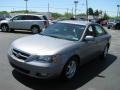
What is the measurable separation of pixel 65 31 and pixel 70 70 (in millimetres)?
1444

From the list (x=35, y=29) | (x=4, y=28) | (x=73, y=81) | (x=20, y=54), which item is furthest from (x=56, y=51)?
(x=4, y=28)

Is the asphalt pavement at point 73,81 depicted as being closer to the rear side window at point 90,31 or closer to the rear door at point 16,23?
the rear side window at point 90,31

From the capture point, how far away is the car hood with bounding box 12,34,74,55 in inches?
Result: 222

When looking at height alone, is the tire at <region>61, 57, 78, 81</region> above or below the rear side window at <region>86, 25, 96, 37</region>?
below

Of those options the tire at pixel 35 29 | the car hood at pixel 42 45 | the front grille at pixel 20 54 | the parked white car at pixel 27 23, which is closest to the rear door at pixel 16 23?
the parked white car at pixel 27 23

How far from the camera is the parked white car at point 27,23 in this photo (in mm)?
20938

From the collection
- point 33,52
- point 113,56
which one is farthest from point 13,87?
point 113,56

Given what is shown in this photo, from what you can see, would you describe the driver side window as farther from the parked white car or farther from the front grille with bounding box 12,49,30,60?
the parked white car

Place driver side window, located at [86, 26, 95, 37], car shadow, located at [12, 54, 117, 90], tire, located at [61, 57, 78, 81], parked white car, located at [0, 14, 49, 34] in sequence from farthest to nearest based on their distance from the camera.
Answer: parked white car, located at [0, 14, 49, 34]
driver side window, located at [86, 26, 95, 37]
tire, located at [61, 57, 78, 81]
car shadow, located at [12, 54, 117, 90]

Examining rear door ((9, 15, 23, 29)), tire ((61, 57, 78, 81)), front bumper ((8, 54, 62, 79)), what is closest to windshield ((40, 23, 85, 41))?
tire ((61, 57, 78, 81))

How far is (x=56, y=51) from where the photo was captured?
570cm

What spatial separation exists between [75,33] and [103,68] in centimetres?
174

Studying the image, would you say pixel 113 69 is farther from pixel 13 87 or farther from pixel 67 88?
pixel 13 87

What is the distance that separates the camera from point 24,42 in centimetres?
630
